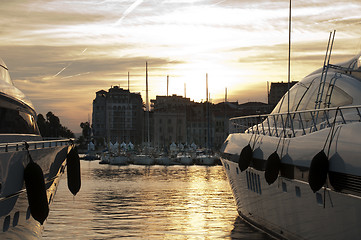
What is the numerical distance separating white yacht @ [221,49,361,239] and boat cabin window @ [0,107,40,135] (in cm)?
679

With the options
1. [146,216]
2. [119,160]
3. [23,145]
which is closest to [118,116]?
[119,160]

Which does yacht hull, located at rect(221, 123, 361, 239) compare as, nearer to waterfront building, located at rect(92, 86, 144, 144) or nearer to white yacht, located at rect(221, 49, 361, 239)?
white yacht, located at rect(221, 49, 361, 239)

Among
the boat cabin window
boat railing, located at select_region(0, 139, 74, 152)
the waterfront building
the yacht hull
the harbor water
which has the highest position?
the waterfront building

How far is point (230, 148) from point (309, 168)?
1035 cm

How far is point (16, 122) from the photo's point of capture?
1602 centimetres

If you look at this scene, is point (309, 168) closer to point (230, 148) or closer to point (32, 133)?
point (32, 133)

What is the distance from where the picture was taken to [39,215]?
13000mm

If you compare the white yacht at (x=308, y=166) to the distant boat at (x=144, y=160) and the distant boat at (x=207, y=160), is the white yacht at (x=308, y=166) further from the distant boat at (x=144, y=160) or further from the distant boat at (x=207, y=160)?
the distant boat at (x=144, y=160)

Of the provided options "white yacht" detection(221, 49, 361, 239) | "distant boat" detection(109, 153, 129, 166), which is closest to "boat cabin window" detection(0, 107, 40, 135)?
"white yacht" detection(221, 49, 361, 239)

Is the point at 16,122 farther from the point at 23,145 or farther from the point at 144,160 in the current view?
the point at 144,160

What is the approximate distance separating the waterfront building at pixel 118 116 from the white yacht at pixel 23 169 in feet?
541

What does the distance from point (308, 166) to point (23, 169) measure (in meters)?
6.43

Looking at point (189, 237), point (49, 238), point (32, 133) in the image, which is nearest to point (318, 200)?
point (32, 133)

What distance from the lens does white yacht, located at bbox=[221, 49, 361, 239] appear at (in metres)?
12.2
